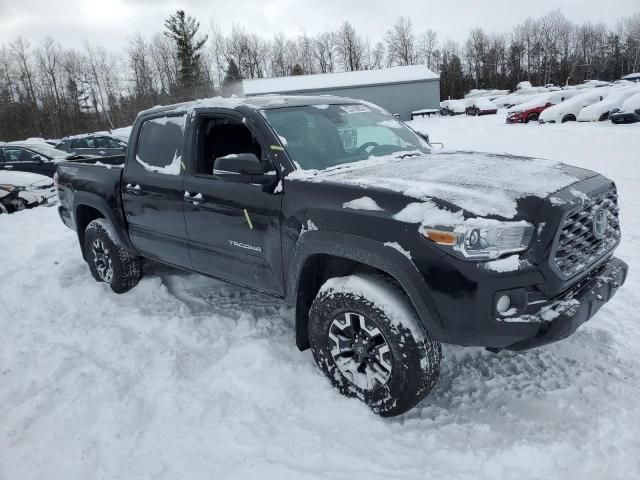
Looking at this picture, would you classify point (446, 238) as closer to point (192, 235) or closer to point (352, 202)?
point (352, 202)

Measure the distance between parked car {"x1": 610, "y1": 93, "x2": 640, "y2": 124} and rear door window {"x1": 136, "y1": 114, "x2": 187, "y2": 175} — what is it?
55.4 feet

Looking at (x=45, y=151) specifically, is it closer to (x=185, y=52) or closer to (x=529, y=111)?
(x=529, y=111)

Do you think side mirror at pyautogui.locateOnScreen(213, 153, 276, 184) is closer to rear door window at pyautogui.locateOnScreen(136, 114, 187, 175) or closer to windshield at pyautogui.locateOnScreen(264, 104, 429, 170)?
windshield at pyautogui.locateOnScreen(264, 104, 429, 170)

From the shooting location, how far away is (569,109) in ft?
66.0

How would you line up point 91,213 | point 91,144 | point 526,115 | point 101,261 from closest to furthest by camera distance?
point 101,261
point 91,213
point 91,144
point 526,115

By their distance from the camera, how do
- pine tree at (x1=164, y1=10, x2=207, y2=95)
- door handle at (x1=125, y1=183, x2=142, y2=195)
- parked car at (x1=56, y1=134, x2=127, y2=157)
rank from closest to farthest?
1. door handle at (x1=125, y1=183, x2=142, y2=195)
2. parked car at (x1=56, y1=134, x2=127, y2=157)
3. pine tree at (x1=164, y1=10, x2=207, y2=95)

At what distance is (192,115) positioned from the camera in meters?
3.86

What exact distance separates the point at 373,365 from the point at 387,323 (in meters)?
0.34

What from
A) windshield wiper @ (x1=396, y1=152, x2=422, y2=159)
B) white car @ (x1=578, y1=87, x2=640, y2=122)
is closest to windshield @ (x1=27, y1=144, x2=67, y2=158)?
windshield wiper @ (x1=396, y1=152, x2=422, y2=159)

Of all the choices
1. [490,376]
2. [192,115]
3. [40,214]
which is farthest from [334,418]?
[40,214]

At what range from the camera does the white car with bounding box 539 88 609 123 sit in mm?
20109

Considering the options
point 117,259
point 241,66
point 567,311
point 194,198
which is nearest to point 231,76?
point 241,66

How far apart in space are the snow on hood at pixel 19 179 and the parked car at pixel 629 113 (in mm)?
17576

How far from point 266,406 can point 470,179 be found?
186cm
